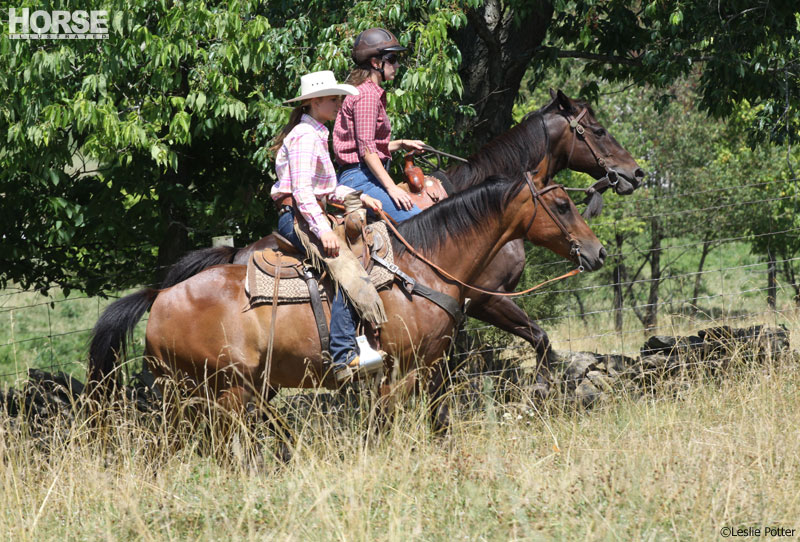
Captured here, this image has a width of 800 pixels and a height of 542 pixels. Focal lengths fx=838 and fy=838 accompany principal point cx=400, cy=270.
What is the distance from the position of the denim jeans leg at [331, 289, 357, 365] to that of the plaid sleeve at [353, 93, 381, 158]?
1278 millimetres

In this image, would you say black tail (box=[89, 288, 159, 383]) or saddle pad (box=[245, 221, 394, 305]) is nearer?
saddle pad (box=[245, 221, 394, 305])

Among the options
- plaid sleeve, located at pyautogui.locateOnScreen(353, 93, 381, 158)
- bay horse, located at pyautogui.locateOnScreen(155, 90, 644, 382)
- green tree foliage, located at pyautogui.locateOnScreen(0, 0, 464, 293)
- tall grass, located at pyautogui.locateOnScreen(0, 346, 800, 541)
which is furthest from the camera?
bay horse, located at pyautogui.locateOnScreen(155, 90, 644, 382)

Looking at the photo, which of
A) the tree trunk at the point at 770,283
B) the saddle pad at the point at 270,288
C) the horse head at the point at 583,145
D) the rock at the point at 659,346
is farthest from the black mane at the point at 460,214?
the rock at the point at 659,346

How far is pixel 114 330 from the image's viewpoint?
17.7ft

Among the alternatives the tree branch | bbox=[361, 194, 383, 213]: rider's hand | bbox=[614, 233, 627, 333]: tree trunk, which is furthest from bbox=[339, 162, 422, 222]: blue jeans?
the tree branch

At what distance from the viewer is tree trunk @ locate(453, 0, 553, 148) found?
8.53 metres

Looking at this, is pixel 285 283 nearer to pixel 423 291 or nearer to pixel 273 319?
pixel 273 319

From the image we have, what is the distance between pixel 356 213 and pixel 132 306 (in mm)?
1595

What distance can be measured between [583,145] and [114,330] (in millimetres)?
4214

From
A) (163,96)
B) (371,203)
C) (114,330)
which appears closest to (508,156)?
(371,203)

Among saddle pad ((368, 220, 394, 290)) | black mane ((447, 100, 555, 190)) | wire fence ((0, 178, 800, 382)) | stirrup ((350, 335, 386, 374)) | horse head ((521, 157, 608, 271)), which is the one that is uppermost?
black mane ((447, 100, 555, 190))

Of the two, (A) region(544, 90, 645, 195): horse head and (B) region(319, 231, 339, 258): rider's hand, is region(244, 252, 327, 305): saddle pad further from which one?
(A) region(544, 90, 645, 195): horse head

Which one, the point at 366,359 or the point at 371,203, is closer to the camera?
the point at 366,359

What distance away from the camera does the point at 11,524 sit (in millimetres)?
4121
